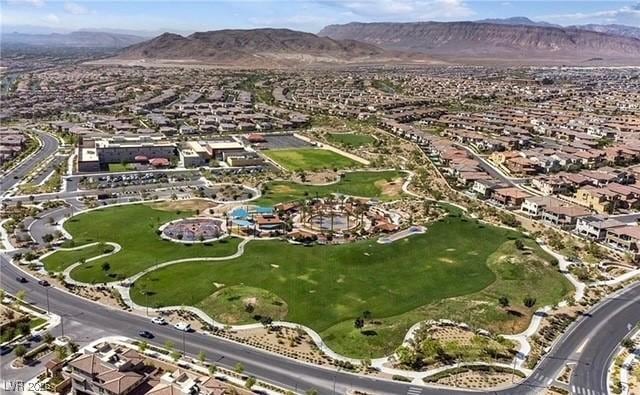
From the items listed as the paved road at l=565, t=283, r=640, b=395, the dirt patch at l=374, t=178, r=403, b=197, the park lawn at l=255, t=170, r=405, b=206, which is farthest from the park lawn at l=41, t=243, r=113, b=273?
the paved road at l=565, t=283, r=640, b=395

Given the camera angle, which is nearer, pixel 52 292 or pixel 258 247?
pixel 52 292

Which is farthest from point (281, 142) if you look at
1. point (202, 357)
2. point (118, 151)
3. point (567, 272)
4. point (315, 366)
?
point (315, 366)

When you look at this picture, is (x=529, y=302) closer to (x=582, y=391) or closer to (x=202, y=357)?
(x=582, y=391)

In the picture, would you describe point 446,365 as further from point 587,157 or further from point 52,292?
point 587,157

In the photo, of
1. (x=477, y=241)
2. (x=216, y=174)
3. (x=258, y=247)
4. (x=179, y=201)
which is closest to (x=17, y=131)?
(x=216, y=174)

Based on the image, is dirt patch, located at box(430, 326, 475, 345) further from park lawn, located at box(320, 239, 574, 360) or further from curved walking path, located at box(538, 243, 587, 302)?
curved walking path, located at box(538, 243, 587, 302)

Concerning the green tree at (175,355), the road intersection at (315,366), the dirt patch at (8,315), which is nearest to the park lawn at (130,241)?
the road intersection at (315,366)
